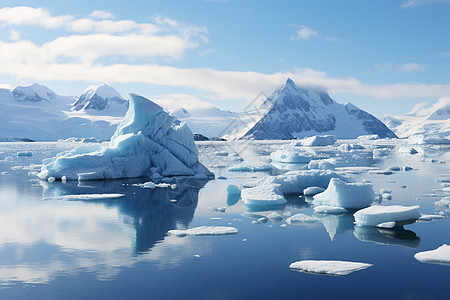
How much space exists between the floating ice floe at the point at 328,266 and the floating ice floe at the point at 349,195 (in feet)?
17.2

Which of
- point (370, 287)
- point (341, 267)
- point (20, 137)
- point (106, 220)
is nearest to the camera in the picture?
point (370, 287)

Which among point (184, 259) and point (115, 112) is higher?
point (115, 112)

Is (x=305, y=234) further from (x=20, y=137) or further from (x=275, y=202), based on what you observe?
(x=20, y=137)

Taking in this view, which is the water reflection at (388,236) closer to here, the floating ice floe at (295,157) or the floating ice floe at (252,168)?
the floating ice floe at (252,168)

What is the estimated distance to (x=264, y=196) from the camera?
562 inches

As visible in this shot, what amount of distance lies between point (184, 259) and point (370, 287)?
11.0ft

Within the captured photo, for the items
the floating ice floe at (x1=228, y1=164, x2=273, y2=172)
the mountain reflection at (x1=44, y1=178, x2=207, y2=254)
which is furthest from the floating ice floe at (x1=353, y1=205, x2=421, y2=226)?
Answer: the floating ice floe at (x1=228, y1=164, x2=273, y2=172)

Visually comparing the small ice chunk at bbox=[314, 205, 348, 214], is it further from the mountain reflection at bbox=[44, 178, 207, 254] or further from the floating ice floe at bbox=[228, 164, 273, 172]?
the floating ice floe at bbox=[228, 164, 273, 172]

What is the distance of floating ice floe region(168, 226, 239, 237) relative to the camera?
402 inches

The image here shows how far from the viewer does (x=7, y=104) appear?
153375 mm

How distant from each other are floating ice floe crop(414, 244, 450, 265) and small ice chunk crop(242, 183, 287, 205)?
5913mm

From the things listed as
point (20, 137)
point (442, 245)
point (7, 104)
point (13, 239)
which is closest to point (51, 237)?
point (13, 239)

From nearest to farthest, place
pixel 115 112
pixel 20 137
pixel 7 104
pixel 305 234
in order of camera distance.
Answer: pixel 305 234 → pixel 20 137 → pixel 7 104 → pixel 115 112

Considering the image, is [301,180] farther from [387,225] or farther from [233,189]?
[387,225]
